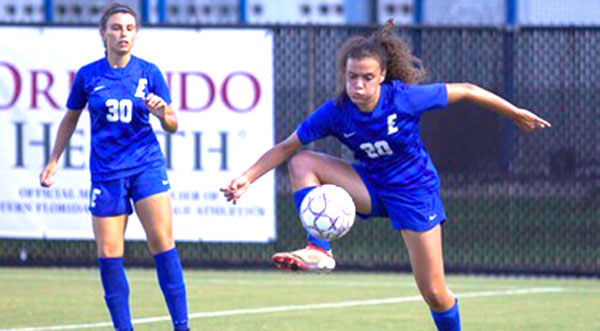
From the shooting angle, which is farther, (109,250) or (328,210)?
(109,250)

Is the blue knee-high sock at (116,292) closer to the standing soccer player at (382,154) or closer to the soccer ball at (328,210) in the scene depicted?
the standing soccer player at (382,154)

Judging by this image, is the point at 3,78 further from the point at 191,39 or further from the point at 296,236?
the point at 296,236

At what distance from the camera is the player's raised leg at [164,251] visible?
27.8ft

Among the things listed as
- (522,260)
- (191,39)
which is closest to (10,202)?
(191,39)

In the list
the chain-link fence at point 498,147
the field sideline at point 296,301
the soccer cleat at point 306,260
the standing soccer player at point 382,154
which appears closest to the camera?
the soccer cleat at point 306,260

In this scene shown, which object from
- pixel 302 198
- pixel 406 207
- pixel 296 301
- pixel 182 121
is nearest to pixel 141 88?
pixel 302 198

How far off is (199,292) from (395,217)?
171 inches

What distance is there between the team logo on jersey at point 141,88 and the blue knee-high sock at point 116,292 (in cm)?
95

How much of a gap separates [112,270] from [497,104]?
2465 mm

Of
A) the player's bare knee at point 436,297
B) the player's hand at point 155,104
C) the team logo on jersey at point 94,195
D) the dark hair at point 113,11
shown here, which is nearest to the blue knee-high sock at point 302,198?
the player's bare knee at point 436,297

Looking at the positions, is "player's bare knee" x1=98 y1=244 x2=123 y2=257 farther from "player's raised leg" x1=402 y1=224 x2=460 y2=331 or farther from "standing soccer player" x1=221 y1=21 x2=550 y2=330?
"player's raised leg" x1=402 y1=224 x2=460 y2=331

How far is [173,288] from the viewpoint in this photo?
27.8 ft

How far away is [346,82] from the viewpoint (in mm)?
7551

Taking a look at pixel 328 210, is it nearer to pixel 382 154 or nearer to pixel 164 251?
pixel 382 154
